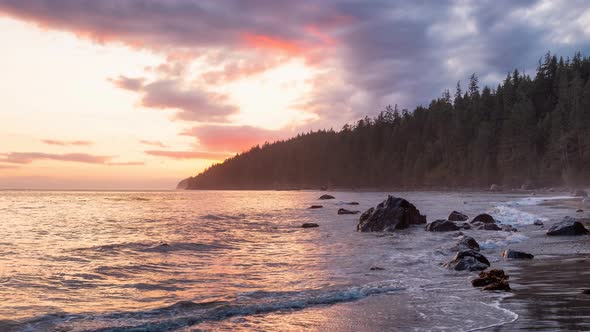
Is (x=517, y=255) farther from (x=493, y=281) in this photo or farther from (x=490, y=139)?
(x=490, y=139)

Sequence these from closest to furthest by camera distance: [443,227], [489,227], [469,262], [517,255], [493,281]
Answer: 1. [493,281]
2. [469,262]
3. [517,255]
4. [489,227]
5. [443,227]

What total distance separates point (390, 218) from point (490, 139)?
368 ft

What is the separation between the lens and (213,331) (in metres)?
9.50

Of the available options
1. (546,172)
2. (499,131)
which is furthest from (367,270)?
(499,131)

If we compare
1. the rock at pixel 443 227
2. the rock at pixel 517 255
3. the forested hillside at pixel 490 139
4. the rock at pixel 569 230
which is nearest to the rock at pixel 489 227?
the rock at pixel 443 227

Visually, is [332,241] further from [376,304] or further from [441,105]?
[441,105]

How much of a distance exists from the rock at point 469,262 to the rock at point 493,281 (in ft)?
7.05

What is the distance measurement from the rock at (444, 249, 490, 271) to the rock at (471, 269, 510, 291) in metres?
2.15

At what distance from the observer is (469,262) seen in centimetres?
1606

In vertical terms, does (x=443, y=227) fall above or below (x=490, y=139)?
below

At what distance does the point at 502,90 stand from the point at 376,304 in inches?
5561

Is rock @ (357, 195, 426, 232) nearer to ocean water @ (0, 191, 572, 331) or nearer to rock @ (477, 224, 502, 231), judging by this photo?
ocean water @ (0, 191, 572, 331)

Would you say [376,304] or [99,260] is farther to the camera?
[99,260]

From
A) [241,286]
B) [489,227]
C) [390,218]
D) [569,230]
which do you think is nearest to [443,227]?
[489,227]
